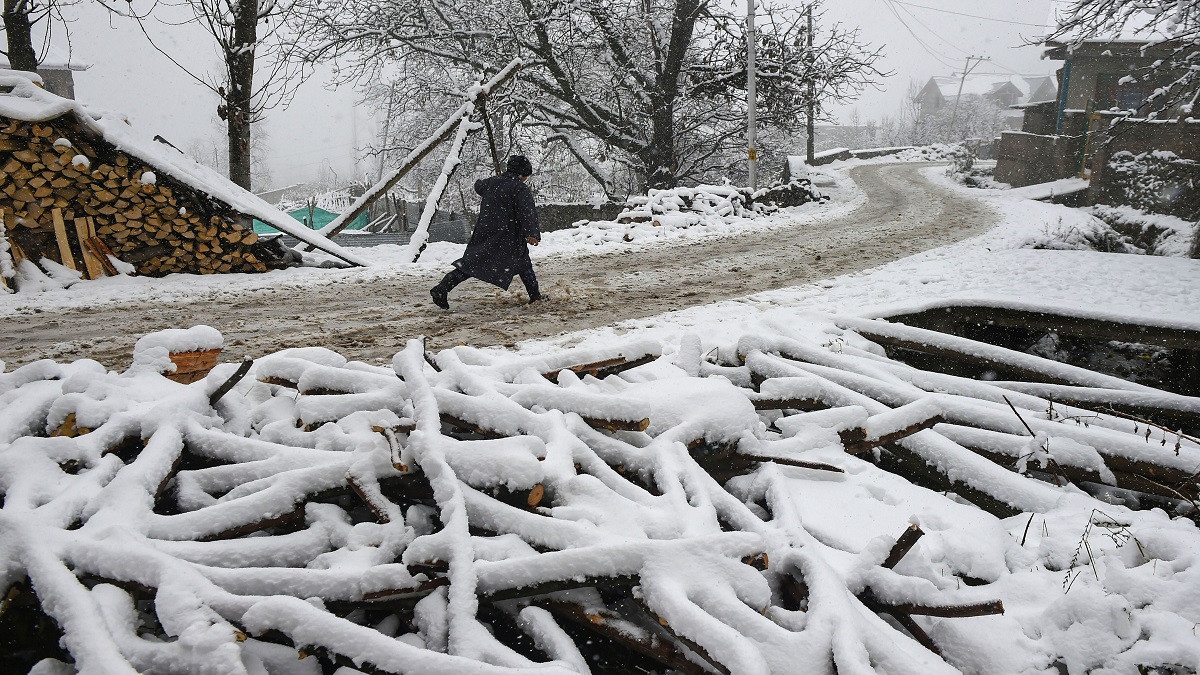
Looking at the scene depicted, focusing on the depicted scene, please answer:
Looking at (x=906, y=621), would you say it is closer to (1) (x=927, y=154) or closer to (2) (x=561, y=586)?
(2) (x=561, y=586)

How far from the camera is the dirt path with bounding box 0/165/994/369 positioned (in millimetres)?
4785

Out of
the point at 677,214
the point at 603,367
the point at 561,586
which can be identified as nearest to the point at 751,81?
the point at 677,214

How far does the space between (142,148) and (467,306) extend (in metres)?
4.57

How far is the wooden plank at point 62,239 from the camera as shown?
679 cm

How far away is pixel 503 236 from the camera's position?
245 inches

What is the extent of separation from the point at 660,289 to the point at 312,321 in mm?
3467

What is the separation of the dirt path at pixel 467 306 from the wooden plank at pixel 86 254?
1464 mm

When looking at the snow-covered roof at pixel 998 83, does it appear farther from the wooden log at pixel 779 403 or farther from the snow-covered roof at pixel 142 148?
the wooden log at pixel 779 403

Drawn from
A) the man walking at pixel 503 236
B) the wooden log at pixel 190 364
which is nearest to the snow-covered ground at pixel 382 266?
the man walking at pixel 503 236

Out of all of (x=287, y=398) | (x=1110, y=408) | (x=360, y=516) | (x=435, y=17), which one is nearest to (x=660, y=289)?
(x=1110, y=408)

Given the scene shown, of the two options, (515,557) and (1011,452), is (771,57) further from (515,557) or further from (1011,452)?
(515,557)

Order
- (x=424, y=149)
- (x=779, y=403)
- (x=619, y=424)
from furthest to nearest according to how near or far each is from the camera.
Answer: (x=424, y=149) → (x=779, y=403) → (x=619, y=424)

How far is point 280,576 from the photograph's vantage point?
1646 millimetres

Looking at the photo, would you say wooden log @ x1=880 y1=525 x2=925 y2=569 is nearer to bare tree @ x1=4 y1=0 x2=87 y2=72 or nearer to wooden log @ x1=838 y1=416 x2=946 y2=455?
wooden log @ x1=838 y1=416 x2=946 y2=455
